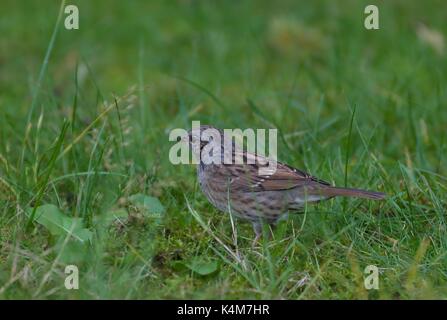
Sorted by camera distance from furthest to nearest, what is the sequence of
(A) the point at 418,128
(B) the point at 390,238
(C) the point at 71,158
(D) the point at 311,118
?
(D) the point at 311,118 < (A) the point at 418,128 < (C) the point at 71,158 < (B) the point at 390,238

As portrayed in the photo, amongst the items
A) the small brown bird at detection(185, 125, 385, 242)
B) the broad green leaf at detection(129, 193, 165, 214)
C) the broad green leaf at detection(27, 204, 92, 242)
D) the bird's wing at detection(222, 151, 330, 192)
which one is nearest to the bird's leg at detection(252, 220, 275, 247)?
the small brown bird at detection(185, 125, 385, 242)

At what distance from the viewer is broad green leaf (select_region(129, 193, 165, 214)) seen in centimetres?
509

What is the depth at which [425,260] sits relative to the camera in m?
4.65

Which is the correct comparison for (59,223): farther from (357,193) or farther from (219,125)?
(219,125)

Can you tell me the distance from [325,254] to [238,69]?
12.9 ft

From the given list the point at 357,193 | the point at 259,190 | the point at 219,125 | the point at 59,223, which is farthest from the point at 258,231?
the point at 219,125

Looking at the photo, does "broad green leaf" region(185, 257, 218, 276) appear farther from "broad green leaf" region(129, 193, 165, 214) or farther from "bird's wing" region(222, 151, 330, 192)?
"bird's wing" region(222, 151, 330, 192)

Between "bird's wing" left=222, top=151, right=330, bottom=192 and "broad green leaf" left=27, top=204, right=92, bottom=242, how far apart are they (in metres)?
1.06

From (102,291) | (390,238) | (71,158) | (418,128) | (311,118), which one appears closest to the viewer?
(102,291)

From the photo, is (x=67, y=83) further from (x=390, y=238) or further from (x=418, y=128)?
(x=390, y=238)

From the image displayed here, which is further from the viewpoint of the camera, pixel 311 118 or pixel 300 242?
pixel 311 118

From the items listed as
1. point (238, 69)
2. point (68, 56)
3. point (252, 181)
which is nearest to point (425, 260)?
point (252, 181)

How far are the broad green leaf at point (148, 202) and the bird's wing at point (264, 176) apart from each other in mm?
472

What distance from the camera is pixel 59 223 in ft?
15.5
